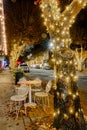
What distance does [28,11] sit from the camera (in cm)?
2573

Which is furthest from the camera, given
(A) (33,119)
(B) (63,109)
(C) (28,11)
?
(C) (28,11)

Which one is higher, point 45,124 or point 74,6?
point 74,6

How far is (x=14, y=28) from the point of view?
93.2 ft

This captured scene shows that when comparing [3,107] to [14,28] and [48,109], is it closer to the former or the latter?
[48,109]

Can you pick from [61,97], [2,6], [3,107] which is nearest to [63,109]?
[61,97]

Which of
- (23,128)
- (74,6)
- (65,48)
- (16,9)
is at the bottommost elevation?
(23,128)

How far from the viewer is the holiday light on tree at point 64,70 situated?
21.7ft

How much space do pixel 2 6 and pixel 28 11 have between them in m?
6.14

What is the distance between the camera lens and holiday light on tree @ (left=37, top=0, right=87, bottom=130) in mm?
6613

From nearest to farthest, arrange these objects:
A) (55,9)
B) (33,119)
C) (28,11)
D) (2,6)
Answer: (55,9)
(33,119)
(28,11)
(2,6)

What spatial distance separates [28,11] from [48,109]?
1722cm

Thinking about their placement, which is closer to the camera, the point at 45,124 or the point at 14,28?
the point at 45,124

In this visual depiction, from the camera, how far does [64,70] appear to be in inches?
268

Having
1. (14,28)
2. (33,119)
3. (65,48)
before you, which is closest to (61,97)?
(65,48)
